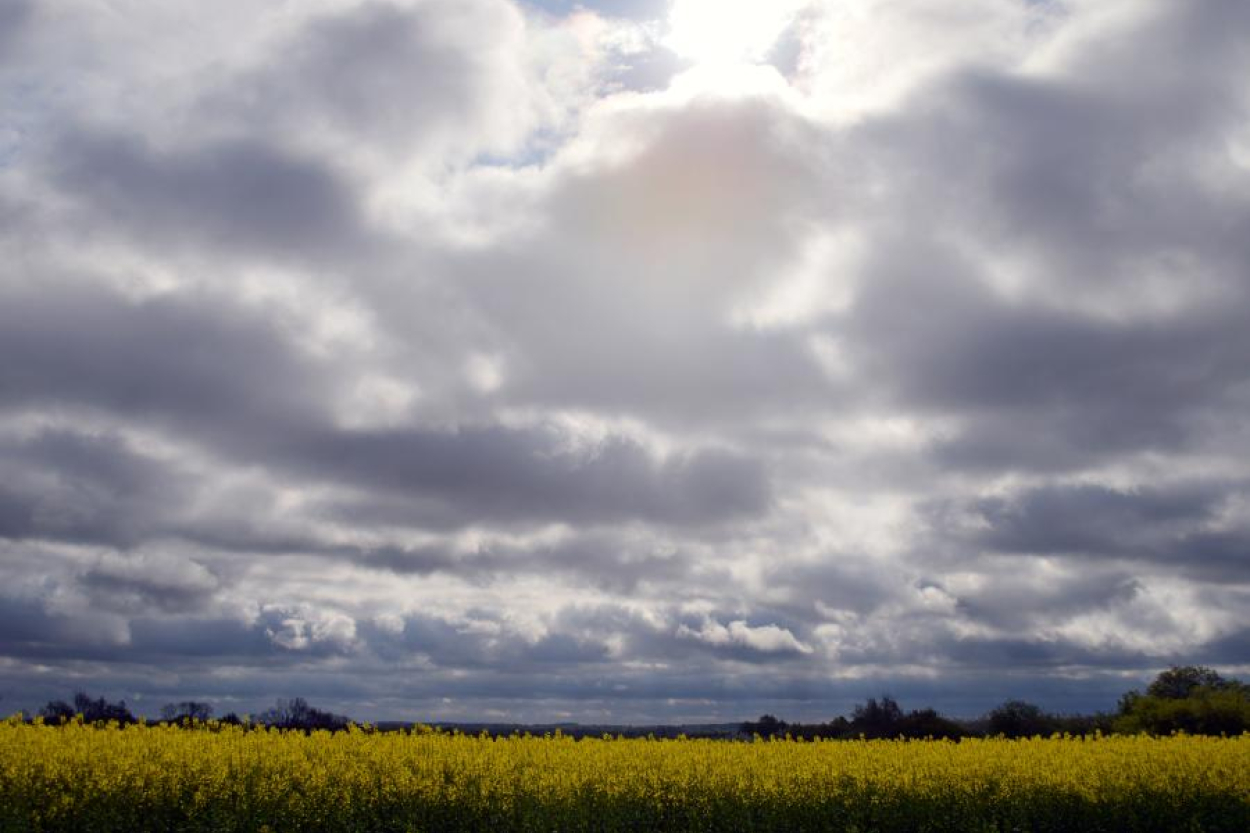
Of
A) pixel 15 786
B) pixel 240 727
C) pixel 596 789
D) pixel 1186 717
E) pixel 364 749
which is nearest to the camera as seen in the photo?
pixel 15 786

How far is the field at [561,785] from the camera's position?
17062 mm

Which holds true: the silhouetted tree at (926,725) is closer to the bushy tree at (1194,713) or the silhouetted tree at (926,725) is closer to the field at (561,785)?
the bushy tree at (1194,713)

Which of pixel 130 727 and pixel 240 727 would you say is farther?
pixel 240 727

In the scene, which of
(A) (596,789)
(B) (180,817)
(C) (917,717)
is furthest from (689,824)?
(C) (917,717)

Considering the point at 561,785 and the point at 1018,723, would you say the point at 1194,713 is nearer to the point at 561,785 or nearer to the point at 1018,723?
the point at 1018,723

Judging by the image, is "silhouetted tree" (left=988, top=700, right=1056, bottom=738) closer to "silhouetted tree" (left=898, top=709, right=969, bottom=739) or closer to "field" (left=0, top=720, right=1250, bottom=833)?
"silhouetted tree" (left=898, top=709, right=969, bottom=739)

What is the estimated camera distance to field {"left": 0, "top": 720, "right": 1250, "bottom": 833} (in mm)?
17062

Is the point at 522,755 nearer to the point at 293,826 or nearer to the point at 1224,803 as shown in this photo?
the point at 293,826

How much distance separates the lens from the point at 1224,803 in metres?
22.7

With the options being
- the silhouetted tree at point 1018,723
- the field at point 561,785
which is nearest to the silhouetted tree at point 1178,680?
the silhouetted tree at point 1018,723

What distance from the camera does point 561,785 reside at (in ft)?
60.8

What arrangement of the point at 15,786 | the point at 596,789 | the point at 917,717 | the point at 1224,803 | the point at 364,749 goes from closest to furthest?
the point at 15,786
the point at 596,789
the point at 364,749
the point at 1224,803
the point at 917,717

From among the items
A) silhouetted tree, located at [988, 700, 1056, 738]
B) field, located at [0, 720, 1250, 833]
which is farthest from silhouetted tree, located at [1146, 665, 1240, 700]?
field, located at [0, 720, 1250, 833]

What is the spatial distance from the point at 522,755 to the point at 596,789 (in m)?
3.22
